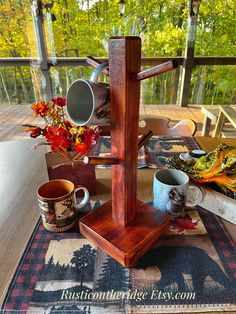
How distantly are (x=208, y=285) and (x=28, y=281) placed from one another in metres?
0.35

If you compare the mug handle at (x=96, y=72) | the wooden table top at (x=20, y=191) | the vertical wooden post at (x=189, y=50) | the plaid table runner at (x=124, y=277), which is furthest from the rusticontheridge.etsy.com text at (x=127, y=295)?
the vertical wooden post at (x=189, y=50)

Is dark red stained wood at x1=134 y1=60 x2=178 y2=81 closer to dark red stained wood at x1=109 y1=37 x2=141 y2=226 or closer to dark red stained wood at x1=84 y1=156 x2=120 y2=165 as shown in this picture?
dark red stained wood at x1=109 y1=37 x2=141 y2=226

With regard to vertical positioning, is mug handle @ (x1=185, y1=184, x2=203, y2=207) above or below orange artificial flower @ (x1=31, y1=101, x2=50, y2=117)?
below

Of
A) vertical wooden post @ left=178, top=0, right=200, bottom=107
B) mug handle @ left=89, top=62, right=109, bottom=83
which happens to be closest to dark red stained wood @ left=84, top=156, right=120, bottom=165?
mug handle @ left=89, top=62, right=109, bottom=83

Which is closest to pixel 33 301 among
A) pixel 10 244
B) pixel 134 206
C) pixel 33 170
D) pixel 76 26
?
pixel 10 244

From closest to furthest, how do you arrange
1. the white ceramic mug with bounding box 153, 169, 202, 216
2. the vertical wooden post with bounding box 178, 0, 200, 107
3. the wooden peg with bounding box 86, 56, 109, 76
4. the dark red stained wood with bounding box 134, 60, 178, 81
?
the dark red stained wood with bounding box 134, 60, 178, 81, the wooden peg with bounding box 86, 56, 109, 76, the white ceramic mug with bounding box 153, 169, 202, 216, the vertical wooden post with bounding box 178, 0, 200, 107

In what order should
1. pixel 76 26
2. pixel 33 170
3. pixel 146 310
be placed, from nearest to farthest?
pixel 146 310 < pixel 33 170 < pixel 76 26

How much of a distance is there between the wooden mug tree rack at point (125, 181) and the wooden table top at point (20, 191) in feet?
0.49

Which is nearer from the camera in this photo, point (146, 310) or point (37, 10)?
point (146, 310)

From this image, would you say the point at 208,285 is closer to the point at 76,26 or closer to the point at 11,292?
the point at 11,292

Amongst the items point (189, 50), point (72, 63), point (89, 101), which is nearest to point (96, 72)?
point (89, 101)

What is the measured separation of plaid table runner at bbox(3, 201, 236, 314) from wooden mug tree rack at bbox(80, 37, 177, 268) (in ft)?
0.11

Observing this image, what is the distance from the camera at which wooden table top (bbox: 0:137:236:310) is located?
0.54m

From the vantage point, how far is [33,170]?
87 cm
